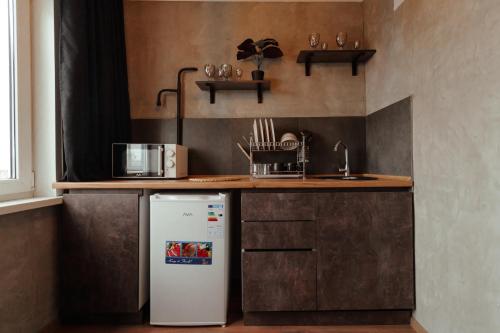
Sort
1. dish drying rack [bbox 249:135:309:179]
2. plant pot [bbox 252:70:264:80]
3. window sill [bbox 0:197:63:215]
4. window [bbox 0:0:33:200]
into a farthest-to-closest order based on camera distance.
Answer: plant pot [bbox 252:70:264:80] < dish drying rack [bbox 249:135:309:179] < window [bbox 0:0:33:200] < window sill [bbox 0:197:63:215]

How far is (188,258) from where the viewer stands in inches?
64.6

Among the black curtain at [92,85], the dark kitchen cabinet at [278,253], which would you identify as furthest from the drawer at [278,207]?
the black curtain at [92,85]

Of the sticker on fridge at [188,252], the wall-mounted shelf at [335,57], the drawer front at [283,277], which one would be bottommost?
the drawer front at [283,277]

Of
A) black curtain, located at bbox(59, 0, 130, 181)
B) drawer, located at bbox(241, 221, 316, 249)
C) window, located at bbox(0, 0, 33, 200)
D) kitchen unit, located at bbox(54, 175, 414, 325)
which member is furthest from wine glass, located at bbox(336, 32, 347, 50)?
window, located at bbox(0, 0, 33, 200)

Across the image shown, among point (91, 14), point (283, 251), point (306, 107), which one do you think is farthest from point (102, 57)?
point (283, 251)

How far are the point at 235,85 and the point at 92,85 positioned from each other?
102 centimetres

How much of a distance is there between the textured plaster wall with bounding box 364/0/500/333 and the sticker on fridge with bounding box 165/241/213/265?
4.02 feet

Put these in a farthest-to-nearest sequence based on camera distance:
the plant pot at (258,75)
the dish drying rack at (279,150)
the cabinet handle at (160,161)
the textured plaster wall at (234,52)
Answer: the textured plaster wall at (234,52)
the plant pot at (258,75)
the dish drying rack at (279,150)
the cabinet handle at (160,161)

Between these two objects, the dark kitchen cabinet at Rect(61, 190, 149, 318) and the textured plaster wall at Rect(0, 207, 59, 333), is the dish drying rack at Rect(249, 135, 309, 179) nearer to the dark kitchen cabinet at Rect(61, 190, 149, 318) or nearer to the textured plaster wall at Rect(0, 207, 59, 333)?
the dark kitchen cabinet at Rect(61, 190, 149, 318)

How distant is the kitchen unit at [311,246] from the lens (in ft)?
5.40

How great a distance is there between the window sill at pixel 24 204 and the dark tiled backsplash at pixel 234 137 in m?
0.90

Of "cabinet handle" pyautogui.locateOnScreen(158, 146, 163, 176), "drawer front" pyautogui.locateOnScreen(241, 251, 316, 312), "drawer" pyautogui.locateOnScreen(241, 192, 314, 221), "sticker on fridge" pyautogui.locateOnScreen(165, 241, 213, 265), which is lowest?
"drawer front" pyautogui.locateOnScreen(241, 251, 316, 312)

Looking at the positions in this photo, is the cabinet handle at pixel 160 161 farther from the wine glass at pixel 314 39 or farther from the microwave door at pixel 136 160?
the wine glass at pixel 314 39

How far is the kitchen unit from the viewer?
5.40 ft
